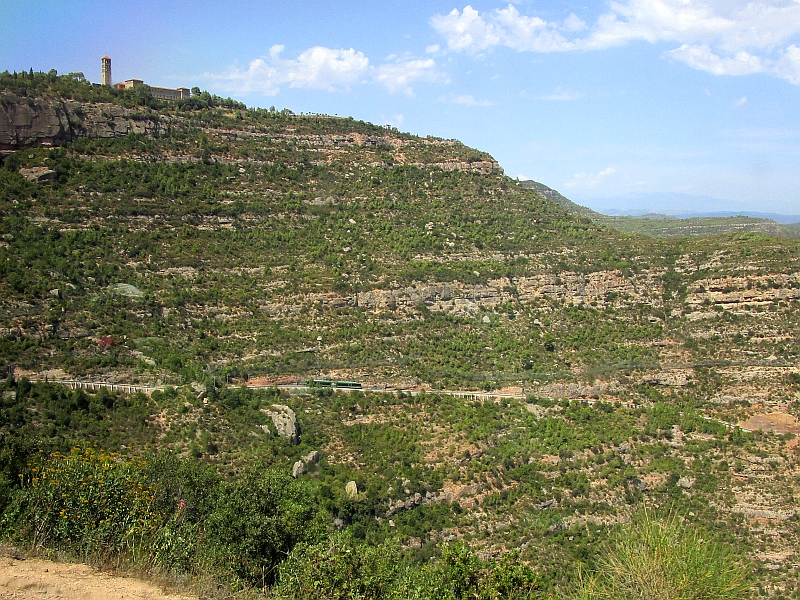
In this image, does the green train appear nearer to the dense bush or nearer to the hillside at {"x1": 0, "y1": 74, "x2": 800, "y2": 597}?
the hillside at {"x1": 0, "y1": 74, "x2": 800, "y2": 597}

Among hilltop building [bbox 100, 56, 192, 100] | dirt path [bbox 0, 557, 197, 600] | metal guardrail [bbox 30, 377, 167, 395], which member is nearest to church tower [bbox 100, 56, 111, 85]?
hilltop building [bbox 100, 56, 192, 100]

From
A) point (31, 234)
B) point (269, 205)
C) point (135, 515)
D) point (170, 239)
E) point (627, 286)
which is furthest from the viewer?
point (269, 205)

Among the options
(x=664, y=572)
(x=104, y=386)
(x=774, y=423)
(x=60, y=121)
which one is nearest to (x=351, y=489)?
(x=104, y=386)

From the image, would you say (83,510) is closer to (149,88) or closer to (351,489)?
(351,489)

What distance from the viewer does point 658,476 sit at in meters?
32.0

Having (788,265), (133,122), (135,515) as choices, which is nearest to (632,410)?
(788,265)

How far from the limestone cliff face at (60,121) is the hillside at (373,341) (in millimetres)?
138

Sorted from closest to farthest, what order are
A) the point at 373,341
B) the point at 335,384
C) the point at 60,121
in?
1. the point at 335,384
2. the point at 373,341
3. the point at 60,121

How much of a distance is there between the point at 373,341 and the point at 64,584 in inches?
1059

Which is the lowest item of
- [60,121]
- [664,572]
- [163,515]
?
[163,515]

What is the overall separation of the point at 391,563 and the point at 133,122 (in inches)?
1616

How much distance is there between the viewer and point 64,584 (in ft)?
46.5

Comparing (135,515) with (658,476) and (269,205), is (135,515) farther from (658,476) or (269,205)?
(269,205)

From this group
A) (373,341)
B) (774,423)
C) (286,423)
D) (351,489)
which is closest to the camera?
(351,489)
